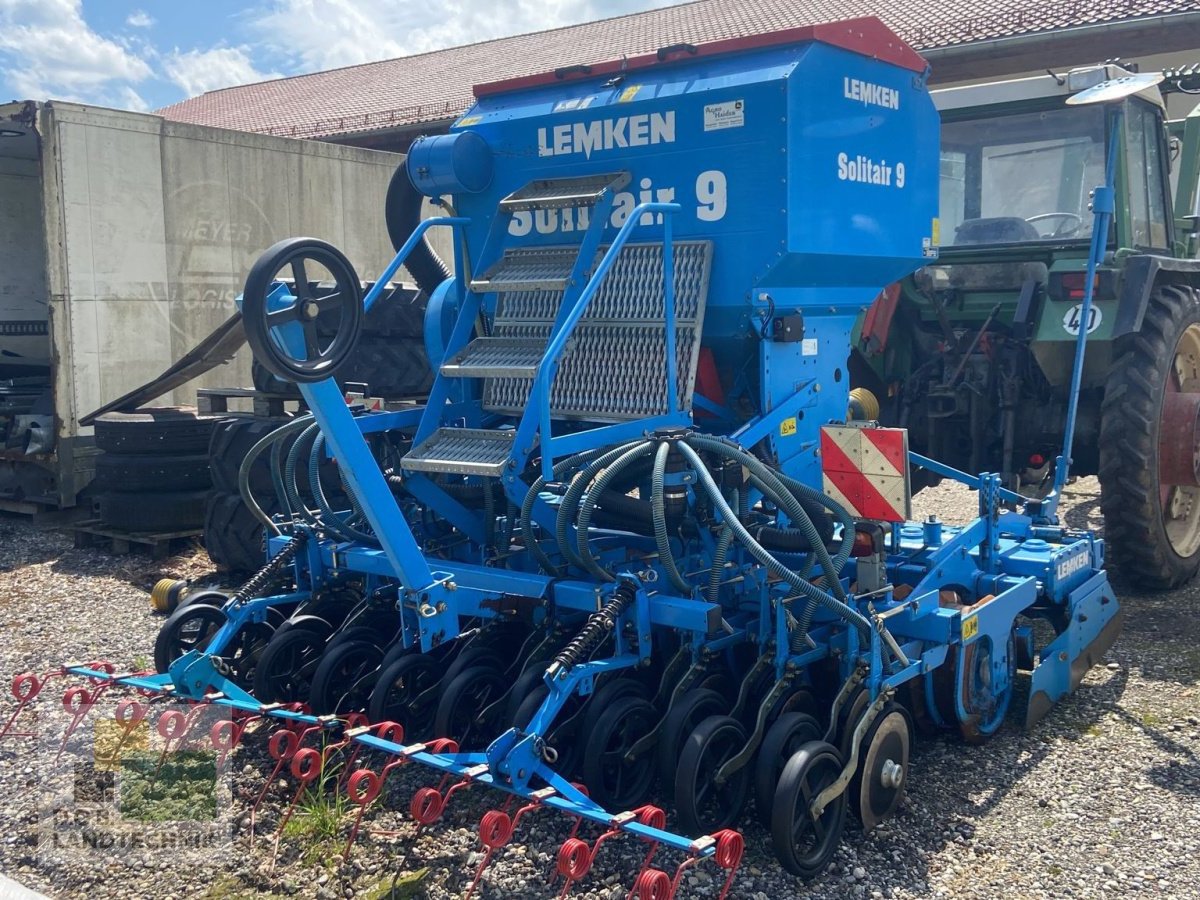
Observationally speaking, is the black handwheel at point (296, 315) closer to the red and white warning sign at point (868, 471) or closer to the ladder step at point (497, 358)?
the ladder step at point (497, 358)

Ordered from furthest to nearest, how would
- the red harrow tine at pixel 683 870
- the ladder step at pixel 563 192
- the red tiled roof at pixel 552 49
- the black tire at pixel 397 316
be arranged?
the red tiled roof at pixel 552 49 → the black tire at pixel 397 316 → the ladder step at pixel 563 192 → the red harrow tine at pixel 683 870

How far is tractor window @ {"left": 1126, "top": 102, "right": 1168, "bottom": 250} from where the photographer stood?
19.6ft

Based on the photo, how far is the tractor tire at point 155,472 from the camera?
7.55 m

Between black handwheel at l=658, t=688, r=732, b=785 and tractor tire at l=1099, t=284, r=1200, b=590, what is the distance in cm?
303

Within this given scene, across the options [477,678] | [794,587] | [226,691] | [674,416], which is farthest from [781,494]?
[226,691]

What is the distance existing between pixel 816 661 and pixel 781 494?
63 cm

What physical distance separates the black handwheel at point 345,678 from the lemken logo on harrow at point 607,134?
81.3 inches

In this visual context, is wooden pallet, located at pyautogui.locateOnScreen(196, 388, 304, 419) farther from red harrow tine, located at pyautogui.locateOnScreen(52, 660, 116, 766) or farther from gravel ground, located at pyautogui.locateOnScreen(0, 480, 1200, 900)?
red harrow tine, located at pyautogui.locateOnScreen(52, 660, 116, 766)

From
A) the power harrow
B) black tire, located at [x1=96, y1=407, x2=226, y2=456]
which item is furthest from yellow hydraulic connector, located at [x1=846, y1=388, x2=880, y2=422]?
black tire, located at [x1=96, y1=407, x2=226, y2=456]

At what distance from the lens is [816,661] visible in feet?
12.6

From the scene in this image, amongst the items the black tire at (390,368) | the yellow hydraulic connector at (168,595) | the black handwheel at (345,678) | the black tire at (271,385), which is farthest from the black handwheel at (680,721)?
the black tire at (390,368)

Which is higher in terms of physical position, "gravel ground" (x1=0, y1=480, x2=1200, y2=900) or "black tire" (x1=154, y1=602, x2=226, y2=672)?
"black tire" (x1=154, y1=602, x2=226, y2=672)

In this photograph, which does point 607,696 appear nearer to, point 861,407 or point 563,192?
point 563,192

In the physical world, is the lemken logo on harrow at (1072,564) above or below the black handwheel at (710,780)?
above
